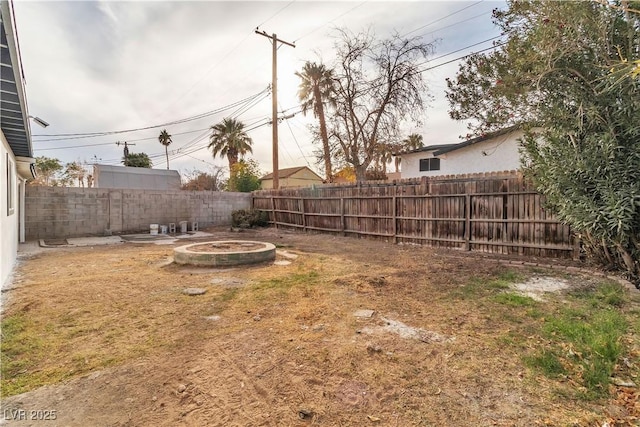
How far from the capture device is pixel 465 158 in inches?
616

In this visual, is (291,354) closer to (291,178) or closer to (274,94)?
(274,94)

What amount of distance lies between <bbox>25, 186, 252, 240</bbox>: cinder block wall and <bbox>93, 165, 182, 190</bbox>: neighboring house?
957 cm

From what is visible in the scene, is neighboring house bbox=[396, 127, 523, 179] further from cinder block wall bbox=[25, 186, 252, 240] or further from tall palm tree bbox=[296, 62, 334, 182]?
cinder block wall bbox=[25, 186, 252, 240]

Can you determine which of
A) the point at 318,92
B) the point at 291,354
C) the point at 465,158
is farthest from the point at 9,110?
the point at 465,158

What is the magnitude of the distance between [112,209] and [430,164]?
54.4ft

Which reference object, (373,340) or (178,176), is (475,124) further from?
(178,176)

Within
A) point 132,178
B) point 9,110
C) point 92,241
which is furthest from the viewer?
point 132,178

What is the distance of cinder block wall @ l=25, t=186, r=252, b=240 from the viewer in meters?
10.7

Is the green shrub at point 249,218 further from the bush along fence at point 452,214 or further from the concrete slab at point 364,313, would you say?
the concrete slab at point 364,313

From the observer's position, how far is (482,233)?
24.4 feet

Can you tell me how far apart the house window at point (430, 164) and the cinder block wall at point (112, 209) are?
11056mm

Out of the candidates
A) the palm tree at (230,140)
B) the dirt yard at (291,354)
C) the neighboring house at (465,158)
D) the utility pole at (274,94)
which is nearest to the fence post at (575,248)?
the dirt yard at (291,354)

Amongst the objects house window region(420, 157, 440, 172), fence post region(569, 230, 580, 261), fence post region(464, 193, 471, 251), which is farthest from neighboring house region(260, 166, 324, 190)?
fence post region(569, 230, 580, 261)

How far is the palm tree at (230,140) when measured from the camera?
85.8 feet
